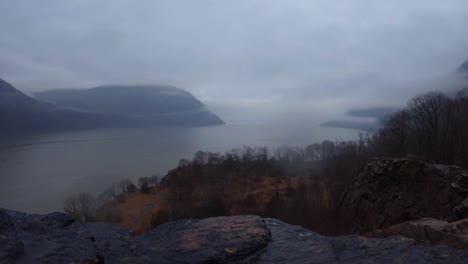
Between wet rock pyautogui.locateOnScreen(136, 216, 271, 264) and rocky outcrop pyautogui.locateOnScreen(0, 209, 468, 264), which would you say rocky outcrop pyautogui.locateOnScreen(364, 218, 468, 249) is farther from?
wet rock pyautogui.locateOnScreen(136, 216, 271, 264)

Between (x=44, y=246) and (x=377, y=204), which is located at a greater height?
(x=44, y=246)

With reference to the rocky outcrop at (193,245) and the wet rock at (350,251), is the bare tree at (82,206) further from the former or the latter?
the wet rock at (350,251)

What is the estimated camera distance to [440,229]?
9.14ft

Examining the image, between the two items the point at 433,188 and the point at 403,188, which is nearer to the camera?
the point at 433,188

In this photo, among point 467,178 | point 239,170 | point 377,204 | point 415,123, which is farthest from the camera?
point 239,170

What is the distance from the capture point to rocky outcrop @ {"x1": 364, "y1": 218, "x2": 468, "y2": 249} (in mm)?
2398

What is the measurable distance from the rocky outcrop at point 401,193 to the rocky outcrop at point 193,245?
8.33 meters

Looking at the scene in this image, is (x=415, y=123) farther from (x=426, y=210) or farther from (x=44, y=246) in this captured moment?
(x=44, y=246)

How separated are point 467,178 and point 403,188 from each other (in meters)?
2.13

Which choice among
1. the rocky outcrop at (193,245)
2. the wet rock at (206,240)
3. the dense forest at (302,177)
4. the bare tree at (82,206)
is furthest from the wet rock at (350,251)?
the bare tree at (82,206)

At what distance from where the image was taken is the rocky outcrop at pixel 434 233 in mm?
2398

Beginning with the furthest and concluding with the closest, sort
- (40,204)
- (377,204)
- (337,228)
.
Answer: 1. (40,204)
2. (337,228)
3. (377,204)

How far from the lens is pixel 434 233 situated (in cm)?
268

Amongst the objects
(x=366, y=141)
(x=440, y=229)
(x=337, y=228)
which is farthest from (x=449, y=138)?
(x=440, y=229)
